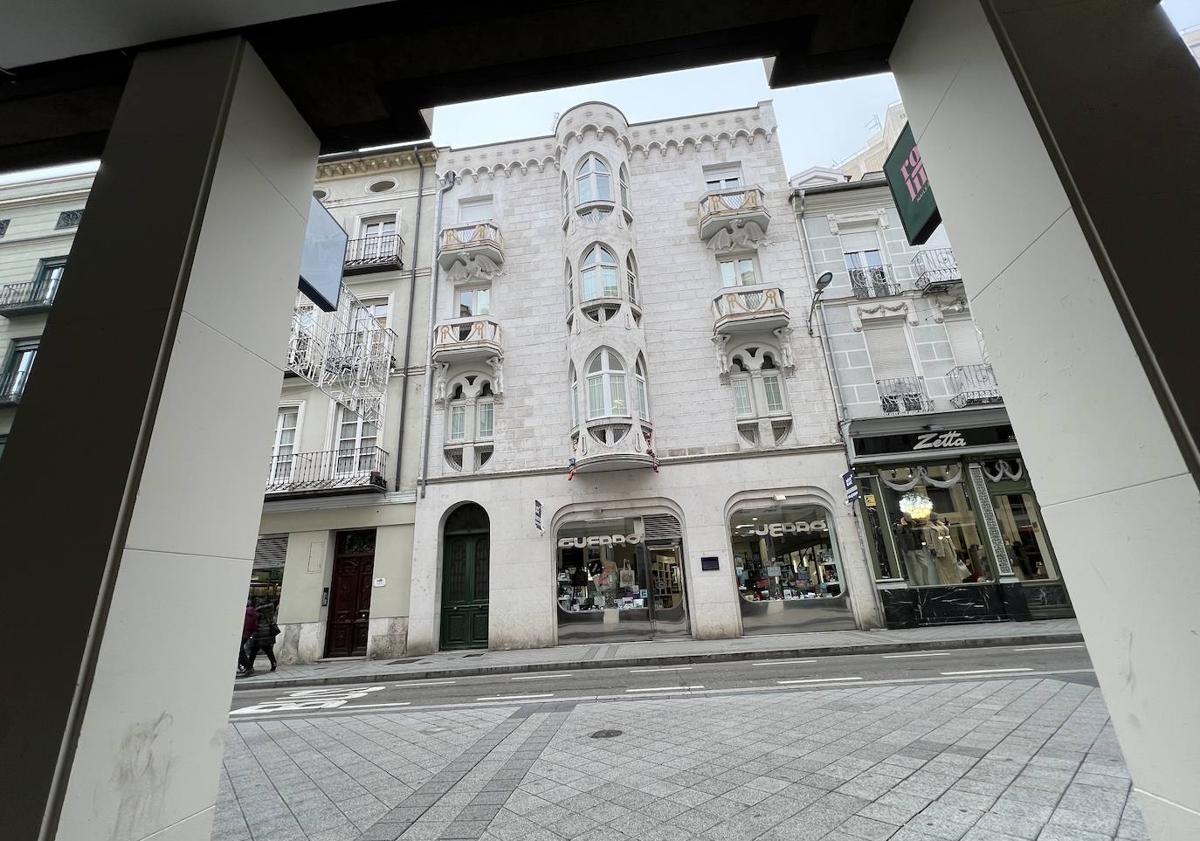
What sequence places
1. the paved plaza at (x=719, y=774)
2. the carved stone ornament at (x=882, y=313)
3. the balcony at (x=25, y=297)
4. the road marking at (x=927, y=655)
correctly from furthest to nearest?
the carved stone ornament at (x=882, y=313)
the road marking at (x=927, y=655)
the balcony at (x=25, y=297)
the paved plaza at (x=719, y=774)

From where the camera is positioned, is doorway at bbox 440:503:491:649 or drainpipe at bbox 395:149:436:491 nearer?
doorway at bbox 440:503:491:649

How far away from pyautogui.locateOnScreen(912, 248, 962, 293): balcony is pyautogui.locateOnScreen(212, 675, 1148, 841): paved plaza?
12352 millimetres

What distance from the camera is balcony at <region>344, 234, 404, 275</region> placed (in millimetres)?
17656

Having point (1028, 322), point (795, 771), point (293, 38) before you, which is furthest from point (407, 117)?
point (795, 771)

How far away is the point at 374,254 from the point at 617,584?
14.3 metres

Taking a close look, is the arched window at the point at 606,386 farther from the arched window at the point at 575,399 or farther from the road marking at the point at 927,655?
the road marking at the point at 927,655

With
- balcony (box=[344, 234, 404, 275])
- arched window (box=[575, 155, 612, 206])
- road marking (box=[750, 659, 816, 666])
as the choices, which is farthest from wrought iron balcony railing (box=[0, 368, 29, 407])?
arched window (box=[575, 155, 612, 206])

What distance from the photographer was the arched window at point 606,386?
1452 centimetres

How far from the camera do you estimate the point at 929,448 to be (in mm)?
14062

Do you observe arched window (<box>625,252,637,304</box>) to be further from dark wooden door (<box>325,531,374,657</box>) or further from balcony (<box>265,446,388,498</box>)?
dark wooden door (<box>325,531,374,657</box>)

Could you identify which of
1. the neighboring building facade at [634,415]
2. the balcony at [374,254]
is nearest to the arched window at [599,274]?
the neighboring building facade at [634,415]

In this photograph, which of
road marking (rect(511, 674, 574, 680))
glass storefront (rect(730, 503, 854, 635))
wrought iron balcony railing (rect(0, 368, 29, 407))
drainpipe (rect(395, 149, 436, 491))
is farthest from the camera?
drainpipe (rect(395, 149, 436, 491))

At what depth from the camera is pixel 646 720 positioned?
18.9 ft

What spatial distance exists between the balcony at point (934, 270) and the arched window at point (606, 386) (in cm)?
970
